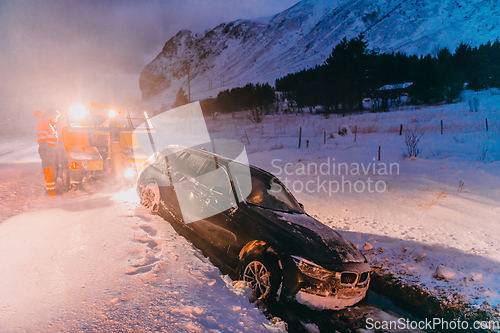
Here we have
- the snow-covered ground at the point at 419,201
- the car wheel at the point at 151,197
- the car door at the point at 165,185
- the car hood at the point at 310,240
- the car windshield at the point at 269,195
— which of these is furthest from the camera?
the car wheel at the point at 151,197

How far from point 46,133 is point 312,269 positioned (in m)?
7.17

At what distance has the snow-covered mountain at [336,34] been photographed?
9112 centimetres

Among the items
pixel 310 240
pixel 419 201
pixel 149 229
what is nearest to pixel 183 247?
pixel 149 229

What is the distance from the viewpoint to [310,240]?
3.19 meters

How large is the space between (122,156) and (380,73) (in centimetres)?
3387

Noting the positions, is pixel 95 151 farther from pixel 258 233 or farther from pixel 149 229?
pixel 258 233

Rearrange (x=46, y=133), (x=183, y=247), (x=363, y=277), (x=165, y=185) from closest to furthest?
(x=363, y=277), (x=183, y=247), (x=165, y=185), (x=46, y=133)

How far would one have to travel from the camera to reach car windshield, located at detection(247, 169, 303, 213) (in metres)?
3.78

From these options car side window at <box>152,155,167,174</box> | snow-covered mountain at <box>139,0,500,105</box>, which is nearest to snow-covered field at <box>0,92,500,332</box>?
car side window at <box>152,155,167,174</box>

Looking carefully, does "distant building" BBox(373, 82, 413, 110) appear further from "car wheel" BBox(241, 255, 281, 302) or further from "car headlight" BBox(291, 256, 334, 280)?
"car wheel" BBox(241, 255, 281, 302)

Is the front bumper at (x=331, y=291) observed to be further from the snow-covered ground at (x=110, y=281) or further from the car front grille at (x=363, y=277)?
the snow-covered ground at (x=110, y=281)

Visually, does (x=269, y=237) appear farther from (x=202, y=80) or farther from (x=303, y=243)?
(x=202, y=80)

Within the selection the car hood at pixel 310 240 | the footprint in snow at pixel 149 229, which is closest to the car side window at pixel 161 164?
the footprint in snow at pixel 149 229

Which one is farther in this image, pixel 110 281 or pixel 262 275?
pixel 262 275
